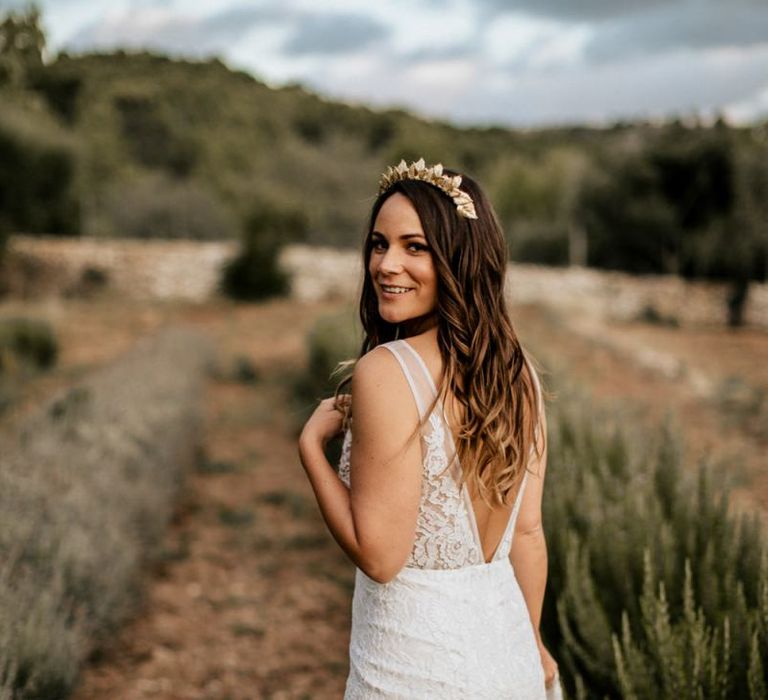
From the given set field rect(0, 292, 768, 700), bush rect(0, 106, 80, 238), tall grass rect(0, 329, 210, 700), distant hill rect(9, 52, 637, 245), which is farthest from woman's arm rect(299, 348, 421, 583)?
distant hill rect(9, 52, 637, 245)

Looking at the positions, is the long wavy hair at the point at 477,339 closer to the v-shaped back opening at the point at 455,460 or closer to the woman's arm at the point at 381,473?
the v-shaped back opening at the point at 455,460

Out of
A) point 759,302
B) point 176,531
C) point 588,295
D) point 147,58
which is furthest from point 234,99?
point 176,531

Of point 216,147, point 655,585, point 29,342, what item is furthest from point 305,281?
point 655,585

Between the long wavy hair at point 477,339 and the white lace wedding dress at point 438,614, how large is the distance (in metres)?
0.07

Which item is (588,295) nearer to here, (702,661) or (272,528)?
(272,528)

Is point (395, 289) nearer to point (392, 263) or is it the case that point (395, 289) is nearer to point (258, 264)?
point (392, 263)

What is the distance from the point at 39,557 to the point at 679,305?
21.5 metres

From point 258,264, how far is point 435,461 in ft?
63.8

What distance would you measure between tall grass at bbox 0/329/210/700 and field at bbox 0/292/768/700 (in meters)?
0.30

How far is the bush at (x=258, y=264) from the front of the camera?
20.2m

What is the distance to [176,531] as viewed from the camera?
231 inches

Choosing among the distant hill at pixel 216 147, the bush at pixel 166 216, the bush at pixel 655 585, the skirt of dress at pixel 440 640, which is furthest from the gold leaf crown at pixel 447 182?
the bush at pixel 166 216

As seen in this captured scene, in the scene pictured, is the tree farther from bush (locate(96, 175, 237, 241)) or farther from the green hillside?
bush (locate(96, 175, 237, 241))

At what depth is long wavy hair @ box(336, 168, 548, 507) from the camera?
1633mm
